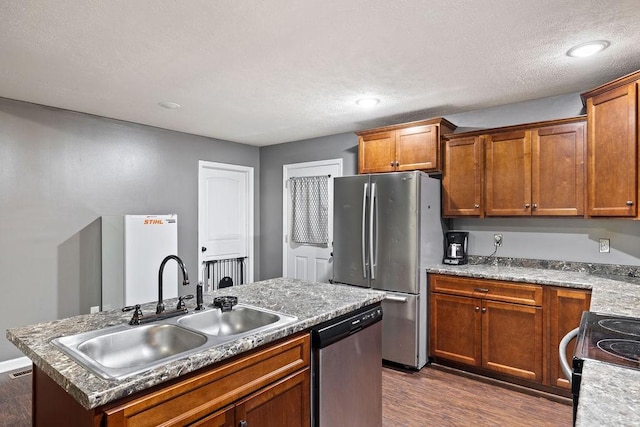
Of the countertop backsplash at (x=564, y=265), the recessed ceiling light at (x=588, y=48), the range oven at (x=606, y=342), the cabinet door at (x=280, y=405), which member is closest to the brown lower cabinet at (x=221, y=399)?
the cabinet door at (x=280, y=405)

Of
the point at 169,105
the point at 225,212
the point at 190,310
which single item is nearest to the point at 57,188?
the point at 169,105

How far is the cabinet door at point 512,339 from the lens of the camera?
286cm

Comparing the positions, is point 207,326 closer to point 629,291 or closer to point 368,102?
point 368,102

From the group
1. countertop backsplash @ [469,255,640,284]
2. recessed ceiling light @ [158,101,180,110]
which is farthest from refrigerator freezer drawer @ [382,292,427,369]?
recessed ceiling light @ [158,101,180,110]

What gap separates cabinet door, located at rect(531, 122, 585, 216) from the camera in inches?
114

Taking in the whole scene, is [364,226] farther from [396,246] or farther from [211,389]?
[211,389]

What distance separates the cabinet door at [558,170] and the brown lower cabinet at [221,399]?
8.08ft

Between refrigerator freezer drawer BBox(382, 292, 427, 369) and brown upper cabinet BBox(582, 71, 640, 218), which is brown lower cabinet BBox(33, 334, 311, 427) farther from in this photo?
brown upper cabinet BBox(582, 71, 640, 218)

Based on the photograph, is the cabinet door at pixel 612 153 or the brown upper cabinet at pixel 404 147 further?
the brown upper cabinet at pixel 404 147

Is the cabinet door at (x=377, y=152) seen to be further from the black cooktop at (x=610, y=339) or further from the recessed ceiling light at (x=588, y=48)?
the black cooktop at (x=610, y=339)

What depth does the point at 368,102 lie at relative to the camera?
335 centimetres

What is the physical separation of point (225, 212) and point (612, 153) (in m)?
4.24

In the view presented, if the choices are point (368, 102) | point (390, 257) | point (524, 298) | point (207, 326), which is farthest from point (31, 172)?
point (524, 298)

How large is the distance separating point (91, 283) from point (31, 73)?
→ 2.09 meters
